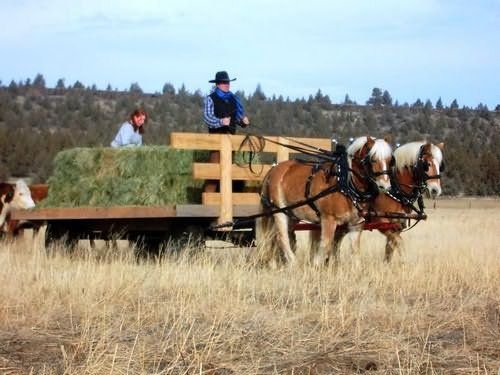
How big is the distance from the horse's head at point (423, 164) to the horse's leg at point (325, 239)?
4.26ft

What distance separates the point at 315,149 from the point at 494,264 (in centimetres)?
312

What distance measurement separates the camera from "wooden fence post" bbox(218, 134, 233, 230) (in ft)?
40.8

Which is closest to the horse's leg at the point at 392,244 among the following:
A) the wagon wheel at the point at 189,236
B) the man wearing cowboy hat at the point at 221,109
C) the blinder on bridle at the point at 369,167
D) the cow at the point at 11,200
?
the blinder on bridle at the point at 369,167

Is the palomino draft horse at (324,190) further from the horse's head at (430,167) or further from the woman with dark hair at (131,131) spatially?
the woman with dark hair at (131,131)

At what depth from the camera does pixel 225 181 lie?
12.5 m

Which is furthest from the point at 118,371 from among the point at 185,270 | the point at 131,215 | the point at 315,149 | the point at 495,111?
the point at 495,111

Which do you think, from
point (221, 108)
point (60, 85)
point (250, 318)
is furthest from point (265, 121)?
point (250, 318)

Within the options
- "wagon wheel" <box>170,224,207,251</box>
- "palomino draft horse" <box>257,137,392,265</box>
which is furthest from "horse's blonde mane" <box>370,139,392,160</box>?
"wagon wheel" <box>170,224,207,251</box>

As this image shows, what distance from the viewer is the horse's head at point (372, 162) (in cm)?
1169

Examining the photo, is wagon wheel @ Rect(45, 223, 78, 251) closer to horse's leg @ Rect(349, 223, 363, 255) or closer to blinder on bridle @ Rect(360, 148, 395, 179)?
horse's leg @ Rect(349, 223, 363, 255)

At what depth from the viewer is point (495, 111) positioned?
8800 cm

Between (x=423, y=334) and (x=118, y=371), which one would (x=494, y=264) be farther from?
(x=118, y=371)

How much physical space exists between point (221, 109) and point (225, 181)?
1.42m

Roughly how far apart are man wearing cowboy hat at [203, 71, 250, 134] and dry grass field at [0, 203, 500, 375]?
225 cm
